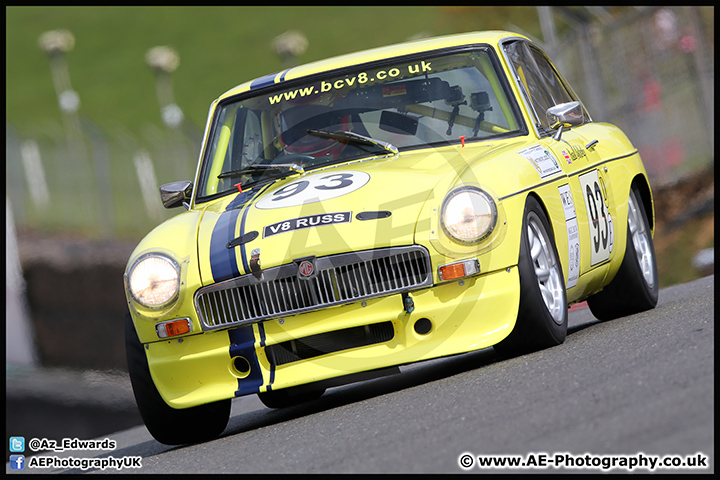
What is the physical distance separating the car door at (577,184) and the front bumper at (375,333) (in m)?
0.79

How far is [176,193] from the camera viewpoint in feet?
20.3

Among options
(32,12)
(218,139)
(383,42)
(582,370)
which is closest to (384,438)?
(582,370)

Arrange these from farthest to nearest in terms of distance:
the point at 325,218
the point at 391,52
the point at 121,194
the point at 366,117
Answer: the point at 121,194 → the point at 391,52 → the point at 366,117 → the point at 325,218

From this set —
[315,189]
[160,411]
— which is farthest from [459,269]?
[160,411]

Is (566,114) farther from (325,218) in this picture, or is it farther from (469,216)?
(325,218)

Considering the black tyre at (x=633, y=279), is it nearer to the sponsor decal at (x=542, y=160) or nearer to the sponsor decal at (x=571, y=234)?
the sponsor decal at (x=571, y=234)

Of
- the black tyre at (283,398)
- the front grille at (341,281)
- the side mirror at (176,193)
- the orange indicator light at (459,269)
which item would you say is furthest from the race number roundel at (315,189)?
the black tyre at (283,398)

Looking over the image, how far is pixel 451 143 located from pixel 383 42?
58081mm

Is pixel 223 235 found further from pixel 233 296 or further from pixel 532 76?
Answer: pixel 532 76

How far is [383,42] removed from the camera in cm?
6278

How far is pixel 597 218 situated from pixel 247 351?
7.12 ft

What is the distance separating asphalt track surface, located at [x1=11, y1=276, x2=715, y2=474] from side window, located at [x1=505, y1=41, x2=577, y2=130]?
1.33 meters

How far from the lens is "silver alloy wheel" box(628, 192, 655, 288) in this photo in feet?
22.1

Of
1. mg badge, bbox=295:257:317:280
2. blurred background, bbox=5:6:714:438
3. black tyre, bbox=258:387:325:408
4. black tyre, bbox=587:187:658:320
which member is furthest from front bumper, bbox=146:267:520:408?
blurred background, bbox=5:6:714:438
